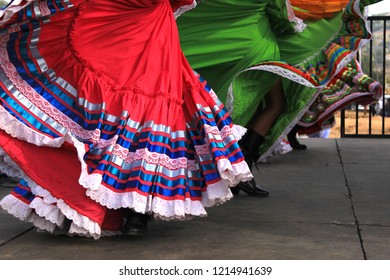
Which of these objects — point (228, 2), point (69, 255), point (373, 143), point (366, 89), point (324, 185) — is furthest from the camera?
point (373, 143)

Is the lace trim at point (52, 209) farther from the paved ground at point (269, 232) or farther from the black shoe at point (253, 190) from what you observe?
the black shoe at point (253, 190)

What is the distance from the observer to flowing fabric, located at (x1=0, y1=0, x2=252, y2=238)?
4207 millimetres

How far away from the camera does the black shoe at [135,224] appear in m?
4.39

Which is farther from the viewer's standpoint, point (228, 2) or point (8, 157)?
point (228, 2)

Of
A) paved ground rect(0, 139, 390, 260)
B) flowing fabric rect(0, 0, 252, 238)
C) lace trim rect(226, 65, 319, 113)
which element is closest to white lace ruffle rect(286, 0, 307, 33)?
lace trim rect(226, 65, 319, 113)

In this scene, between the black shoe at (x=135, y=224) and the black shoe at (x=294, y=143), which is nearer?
the black shoe at (x=135, y=224)

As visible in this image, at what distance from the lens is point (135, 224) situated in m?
4.39

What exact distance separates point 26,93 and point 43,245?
71 cm

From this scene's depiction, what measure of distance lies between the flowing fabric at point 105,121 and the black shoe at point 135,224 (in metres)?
0.08

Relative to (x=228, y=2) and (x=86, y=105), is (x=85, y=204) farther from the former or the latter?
(x=228, y=2)

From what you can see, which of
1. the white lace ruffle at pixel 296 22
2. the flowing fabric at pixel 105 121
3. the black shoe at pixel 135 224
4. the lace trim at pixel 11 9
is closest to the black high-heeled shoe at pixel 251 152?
the white lace ruffle at pixel 296 22

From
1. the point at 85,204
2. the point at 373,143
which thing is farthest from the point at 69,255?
the point at 373,143

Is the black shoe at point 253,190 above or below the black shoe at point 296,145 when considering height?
above

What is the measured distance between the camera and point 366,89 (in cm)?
811
